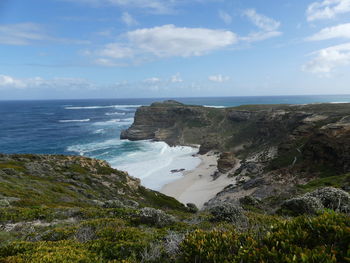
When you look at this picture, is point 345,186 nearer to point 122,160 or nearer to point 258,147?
point 258,147

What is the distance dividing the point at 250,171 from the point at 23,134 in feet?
299

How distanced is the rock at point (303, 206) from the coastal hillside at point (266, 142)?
5.63 meters

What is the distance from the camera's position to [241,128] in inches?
3364

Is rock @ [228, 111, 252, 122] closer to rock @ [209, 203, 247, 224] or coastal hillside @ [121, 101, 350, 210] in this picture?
coastal hillside @ [121, 101, 350, 210]

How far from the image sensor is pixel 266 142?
6109 cm

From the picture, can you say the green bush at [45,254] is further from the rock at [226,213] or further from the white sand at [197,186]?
the white sand at [197,186]

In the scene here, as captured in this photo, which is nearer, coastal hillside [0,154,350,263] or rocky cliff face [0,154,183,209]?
coastal hillside [0,154,350,263]

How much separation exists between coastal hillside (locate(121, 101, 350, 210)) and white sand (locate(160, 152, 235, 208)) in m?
1.45

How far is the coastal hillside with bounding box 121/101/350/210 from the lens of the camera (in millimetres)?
29750

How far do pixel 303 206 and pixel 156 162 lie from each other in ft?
166

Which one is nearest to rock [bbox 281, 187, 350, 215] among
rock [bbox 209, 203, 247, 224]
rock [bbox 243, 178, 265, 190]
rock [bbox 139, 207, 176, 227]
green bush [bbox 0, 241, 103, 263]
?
rock [bbox 209, 203, 247, 224]

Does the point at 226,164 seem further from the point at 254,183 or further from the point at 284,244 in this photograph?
the point at 284,244

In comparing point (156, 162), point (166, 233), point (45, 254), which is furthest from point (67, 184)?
point (156, 162)

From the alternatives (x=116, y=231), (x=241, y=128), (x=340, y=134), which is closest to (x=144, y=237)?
(x=116, y=231)
